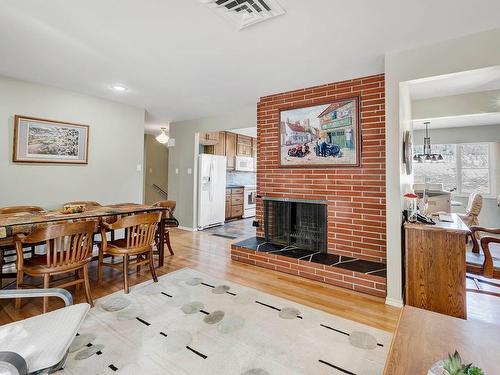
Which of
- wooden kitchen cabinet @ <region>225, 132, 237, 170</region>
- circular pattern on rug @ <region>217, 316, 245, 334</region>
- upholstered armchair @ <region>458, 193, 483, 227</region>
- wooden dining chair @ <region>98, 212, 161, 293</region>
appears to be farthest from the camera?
wooden kitchen cabinet @ <region>225, 132, 237, 170</region>

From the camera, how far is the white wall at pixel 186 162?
17.0 feet

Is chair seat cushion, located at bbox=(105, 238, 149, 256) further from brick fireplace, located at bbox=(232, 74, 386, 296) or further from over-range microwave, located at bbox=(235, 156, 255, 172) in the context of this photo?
over-range microwave, located at bbox=(235, 156, 255, 172)

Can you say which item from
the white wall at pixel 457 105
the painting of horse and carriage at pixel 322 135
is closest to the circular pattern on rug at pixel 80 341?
the painting of horse and carriage at pixel 322 135

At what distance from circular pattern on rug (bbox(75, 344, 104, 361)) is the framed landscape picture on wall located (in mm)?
2777

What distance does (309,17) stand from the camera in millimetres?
1884

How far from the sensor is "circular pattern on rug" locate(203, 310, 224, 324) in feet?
6.48

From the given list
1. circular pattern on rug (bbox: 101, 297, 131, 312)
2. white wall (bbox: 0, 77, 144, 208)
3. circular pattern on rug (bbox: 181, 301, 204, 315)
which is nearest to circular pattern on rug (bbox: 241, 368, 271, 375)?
circular pattern on rug (bbox: 181, 301, 204, 315)

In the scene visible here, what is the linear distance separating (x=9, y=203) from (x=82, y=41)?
7.54 feet

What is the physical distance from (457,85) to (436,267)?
2454 millimetres

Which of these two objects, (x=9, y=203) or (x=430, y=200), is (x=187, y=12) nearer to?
(x=9, y=203)

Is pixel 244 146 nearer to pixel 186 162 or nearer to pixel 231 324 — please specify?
pixel 186 162

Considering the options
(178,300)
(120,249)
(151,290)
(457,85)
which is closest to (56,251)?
(120,249)

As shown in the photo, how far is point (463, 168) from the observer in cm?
559

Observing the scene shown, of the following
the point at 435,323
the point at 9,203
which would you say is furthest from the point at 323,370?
the point at 9,203
